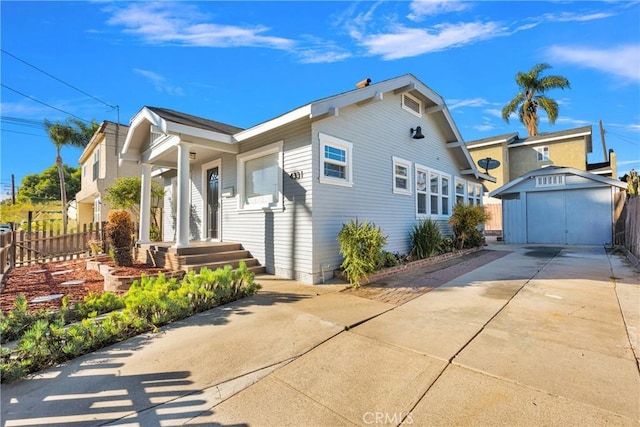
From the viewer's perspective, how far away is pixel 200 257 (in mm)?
6848

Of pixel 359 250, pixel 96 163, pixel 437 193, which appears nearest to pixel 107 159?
pixel 96 163

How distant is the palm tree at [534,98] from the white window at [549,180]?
14.4 m

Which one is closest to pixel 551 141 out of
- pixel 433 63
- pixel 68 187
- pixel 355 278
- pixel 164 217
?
pixel 433 63

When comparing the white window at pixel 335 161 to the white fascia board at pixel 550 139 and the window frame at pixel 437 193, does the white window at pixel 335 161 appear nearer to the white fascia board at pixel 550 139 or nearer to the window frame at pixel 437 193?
the window frame at pixel 437 193

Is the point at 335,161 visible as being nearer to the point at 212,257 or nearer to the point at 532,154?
the point at 212,257

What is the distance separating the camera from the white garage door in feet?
40.3

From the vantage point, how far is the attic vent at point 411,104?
9445mm

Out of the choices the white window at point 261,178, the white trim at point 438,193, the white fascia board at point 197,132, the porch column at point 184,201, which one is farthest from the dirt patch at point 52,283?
the white trim at point 438,193

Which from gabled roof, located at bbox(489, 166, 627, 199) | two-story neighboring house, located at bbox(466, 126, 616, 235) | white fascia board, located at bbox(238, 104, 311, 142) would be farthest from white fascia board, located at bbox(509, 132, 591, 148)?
white fascia board, located at bbox(238, 104, 311, 142)

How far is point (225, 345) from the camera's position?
10.6ft

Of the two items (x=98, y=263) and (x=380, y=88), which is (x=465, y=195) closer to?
(x=380, y=88)

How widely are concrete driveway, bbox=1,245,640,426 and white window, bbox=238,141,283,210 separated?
326 cm

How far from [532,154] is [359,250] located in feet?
76.0

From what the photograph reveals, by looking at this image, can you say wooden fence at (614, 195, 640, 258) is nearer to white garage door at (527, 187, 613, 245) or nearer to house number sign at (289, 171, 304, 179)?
white garage door at (527, 187, 613, 245)
